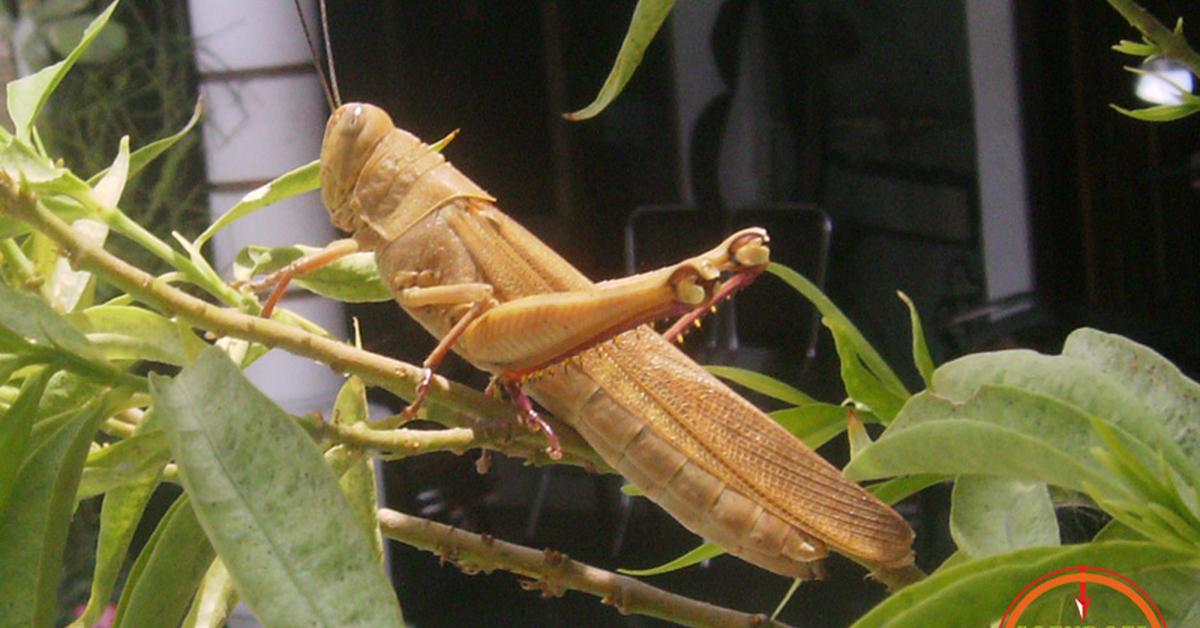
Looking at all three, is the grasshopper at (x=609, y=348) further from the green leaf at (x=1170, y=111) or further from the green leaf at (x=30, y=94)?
the green leaf at (x=1170, y=111)

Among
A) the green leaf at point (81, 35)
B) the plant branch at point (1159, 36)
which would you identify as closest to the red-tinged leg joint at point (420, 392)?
the plant branch at point (1159, 36)

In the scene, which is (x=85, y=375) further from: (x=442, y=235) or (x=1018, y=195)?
(x=1018, y=195)

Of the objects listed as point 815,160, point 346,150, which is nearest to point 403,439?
point 346,150

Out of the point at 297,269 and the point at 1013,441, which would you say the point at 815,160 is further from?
the point at 1013,441

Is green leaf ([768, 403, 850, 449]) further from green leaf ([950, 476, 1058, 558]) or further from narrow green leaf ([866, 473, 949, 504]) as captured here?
green leaf ([950, 476, 1058, 558])

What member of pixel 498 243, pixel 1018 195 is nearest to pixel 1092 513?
pixel 498 243

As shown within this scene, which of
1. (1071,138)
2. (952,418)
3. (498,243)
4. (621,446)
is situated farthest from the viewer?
(1071,138)

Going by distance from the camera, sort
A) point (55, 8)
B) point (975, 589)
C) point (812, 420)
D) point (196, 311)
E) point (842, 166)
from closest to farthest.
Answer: point (975, 589) < point (196, 311) < point (812, 420) < point (842, 166) < point (55, 8)
